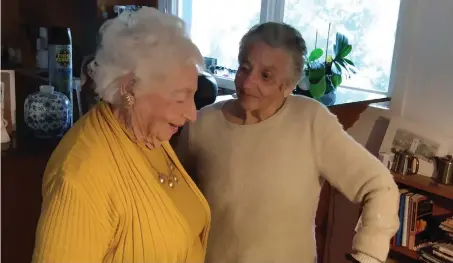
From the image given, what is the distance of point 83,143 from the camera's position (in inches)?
39.7

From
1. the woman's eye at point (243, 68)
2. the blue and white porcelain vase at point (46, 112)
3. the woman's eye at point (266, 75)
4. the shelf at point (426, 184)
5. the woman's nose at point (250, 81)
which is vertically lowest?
the shelf at point (426, 184)

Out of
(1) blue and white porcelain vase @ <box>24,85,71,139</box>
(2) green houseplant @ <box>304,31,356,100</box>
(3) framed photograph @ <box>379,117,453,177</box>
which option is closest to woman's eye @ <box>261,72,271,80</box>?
(1) blue and white porcelain vase @ <box>24,85,71,139</box>

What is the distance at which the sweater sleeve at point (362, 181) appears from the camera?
4.20ft

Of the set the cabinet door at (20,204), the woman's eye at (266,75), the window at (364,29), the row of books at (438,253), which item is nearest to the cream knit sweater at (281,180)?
the woman's eye at (266,75)

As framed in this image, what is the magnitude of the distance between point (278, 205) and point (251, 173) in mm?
111

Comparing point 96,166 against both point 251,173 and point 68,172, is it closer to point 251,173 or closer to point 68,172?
point 68,172

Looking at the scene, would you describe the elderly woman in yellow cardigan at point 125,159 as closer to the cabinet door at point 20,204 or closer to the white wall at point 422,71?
the cabinet door at point 20,204

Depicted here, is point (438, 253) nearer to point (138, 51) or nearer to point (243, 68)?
point (243, 68)

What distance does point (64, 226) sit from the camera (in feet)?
3.03

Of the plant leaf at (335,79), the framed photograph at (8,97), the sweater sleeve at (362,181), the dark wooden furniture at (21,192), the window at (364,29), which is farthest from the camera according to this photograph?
the window at (364,29)

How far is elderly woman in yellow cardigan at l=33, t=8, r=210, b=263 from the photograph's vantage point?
94cm

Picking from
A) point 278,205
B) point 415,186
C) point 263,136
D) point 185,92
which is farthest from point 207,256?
point 415,186

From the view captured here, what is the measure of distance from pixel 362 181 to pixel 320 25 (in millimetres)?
1511

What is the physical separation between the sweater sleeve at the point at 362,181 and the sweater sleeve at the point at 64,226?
642mm
